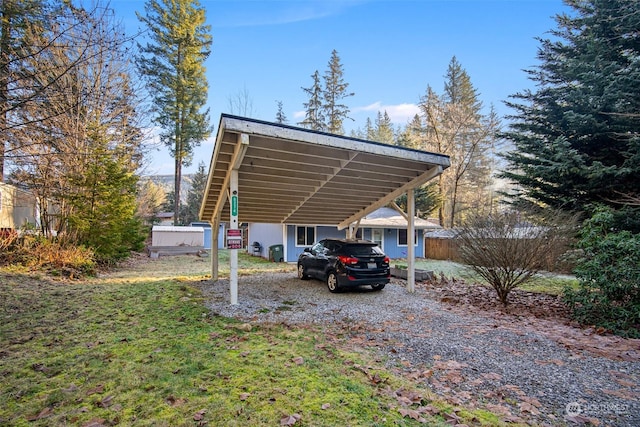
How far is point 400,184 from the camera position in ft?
31.0

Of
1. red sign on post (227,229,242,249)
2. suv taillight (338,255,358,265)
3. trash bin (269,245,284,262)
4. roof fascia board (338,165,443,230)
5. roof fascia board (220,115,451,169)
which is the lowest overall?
trash bin (269,245,284,262)

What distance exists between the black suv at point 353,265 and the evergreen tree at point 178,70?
18.5 meters

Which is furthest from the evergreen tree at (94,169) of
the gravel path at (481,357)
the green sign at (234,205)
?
the gravel path at (481,357)

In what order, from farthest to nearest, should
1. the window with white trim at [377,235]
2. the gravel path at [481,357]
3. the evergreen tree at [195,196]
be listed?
the evergreen tree at [195,196] < the window with white trim at [377,235] < the gravel path at [481,357]

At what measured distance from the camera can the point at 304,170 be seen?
27.8ft

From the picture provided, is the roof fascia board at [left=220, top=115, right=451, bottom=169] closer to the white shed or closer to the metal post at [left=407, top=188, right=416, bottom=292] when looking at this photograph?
the metal post at [left=407, top=188, right=416, bottom=292]

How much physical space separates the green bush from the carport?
345 cm

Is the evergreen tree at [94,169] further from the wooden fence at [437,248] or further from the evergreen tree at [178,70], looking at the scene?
the wooden fence at [437,248]

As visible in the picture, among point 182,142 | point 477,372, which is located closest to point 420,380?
point 477,372

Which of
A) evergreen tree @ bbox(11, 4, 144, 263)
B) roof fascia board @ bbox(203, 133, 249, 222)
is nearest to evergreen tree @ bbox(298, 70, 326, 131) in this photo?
evergreen tree @ bbox(11, 4, 144, 263)

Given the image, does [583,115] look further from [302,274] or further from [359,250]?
[302,274]

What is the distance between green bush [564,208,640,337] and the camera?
5.39 m

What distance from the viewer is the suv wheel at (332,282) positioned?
8.46 meters

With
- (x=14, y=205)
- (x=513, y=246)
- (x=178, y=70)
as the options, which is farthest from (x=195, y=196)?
(x=513, y=246)
